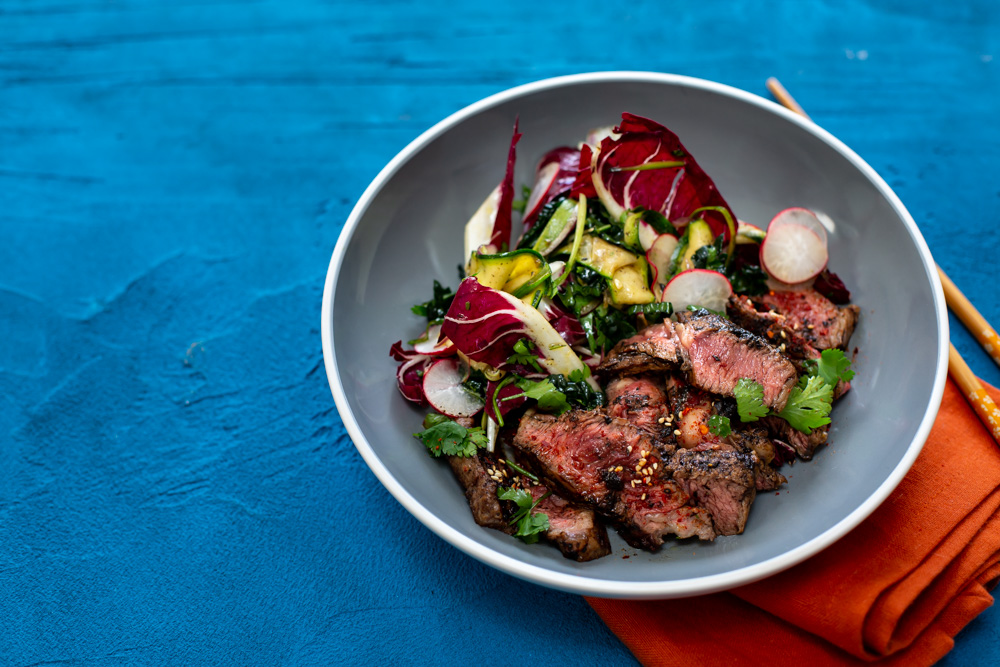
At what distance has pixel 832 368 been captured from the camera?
3.07 metres

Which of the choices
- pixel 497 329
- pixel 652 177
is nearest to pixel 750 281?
pixel 652 177

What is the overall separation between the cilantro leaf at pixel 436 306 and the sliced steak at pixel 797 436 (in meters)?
1.57

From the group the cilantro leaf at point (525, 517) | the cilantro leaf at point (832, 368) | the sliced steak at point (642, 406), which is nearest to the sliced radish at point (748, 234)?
the cilantro leaf at point (832, 368)

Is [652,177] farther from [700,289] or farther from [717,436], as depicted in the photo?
[717,436]

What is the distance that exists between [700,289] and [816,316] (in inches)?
22.7

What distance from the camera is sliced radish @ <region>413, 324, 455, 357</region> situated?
327 cm

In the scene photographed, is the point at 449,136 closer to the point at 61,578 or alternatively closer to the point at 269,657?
the point at 269,657

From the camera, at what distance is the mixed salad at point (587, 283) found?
3.07 m

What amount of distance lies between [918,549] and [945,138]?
8.63 feet

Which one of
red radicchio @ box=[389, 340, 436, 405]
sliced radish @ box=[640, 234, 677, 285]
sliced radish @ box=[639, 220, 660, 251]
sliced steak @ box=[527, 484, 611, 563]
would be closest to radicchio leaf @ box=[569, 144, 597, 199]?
sliced radish @ box=[639, 220, 660, 251]

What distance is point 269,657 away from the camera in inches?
126

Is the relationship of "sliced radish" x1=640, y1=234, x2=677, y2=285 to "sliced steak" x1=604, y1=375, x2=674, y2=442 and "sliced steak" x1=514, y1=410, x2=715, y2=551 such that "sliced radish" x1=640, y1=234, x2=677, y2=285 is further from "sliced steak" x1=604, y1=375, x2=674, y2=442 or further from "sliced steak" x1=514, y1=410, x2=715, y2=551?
"sliced steak" x1=514, y1=410, x2=715, y2=551

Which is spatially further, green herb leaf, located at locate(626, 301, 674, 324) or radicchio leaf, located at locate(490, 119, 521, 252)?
radicchio leaf, located at locate(490, 119, 521, 252)

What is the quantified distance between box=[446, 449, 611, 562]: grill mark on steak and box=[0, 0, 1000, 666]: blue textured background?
0.49 m
